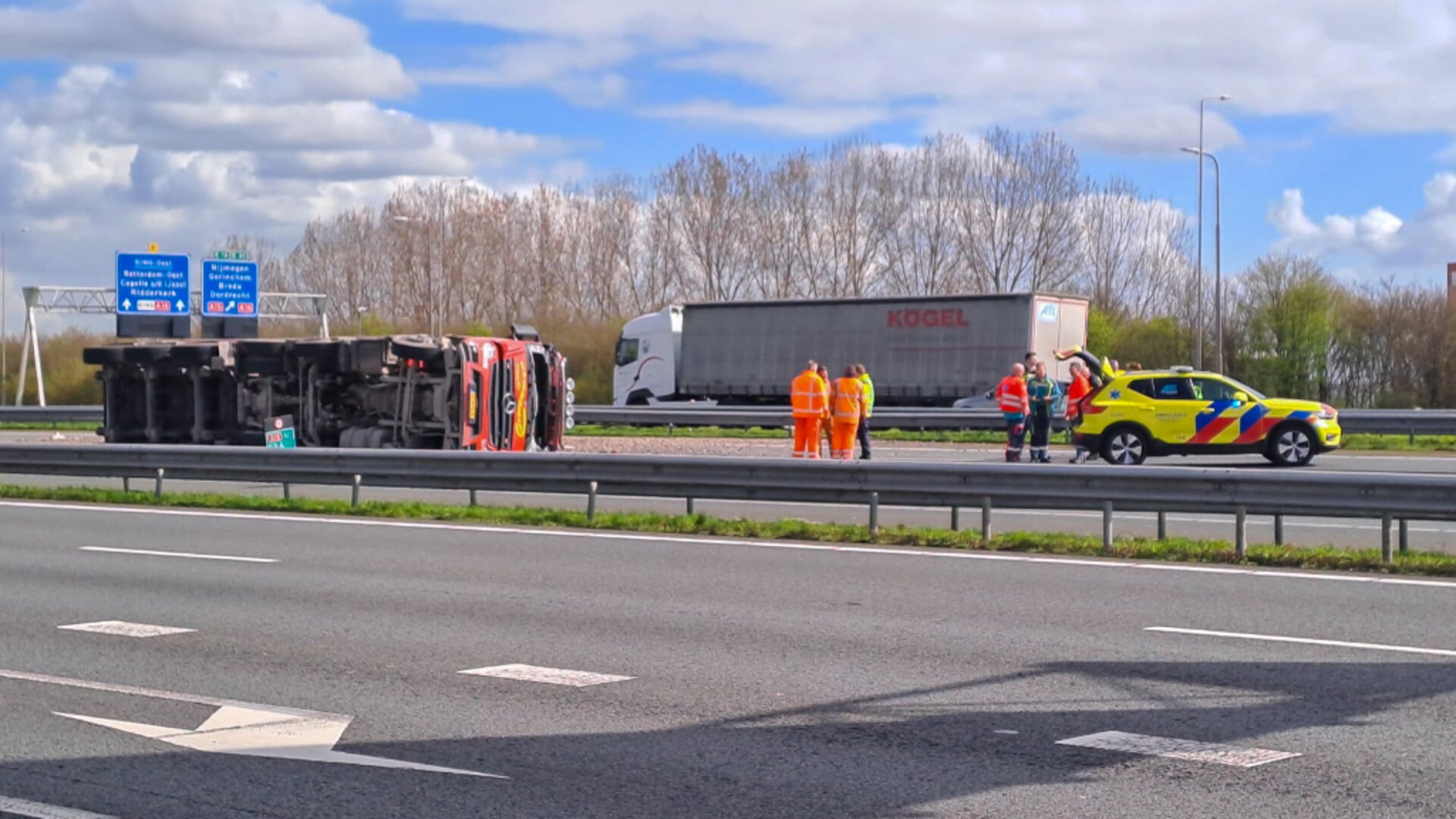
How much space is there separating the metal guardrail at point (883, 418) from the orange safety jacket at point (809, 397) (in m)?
10.6

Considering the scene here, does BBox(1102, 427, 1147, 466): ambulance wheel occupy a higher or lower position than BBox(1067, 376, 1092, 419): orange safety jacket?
lower

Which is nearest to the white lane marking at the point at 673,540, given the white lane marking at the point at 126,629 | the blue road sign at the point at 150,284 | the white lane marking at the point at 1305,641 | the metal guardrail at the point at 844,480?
the metal guardrail at the point at 844,480

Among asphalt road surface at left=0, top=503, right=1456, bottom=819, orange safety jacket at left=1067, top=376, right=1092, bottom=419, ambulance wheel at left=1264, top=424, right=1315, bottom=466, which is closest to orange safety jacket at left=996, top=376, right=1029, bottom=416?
orange safety jacket at left=1067, top=376, right=1092, bottom=419

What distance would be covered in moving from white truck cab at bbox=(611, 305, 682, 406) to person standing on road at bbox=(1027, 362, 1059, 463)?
22.0m

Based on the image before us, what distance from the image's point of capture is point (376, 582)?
11.9 meters

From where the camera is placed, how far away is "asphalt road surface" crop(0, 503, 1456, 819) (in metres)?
5.86

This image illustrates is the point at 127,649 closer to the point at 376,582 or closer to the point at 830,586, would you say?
the point at 376,582

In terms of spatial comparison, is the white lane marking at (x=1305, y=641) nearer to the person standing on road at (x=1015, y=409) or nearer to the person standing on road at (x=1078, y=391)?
the person standing on road at (x=1015, y=409)

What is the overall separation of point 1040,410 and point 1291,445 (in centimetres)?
373

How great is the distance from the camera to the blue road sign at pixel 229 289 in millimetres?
41375

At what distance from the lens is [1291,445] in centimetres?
2333

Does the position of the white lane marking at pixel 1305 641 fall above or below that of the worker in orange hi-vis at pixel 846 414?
below

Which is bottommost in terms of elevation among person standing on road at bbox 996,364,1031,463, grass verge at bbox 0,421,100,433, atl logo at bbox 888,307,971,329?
grass verge at bbox 0,421,100,433

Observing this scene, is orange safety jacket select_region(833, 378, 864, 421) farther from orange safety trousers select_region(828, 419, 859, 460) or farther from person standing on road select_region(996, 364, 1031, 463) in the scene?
person standing on road select_region(996, 364, 1031, 463)
